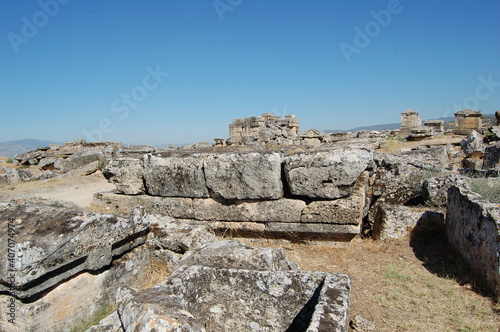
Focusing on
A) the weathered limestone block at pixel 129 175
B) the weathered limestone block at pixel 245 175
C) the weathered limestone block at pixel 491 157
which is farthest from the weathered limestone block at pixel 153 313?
the weathered limestone block at pixel 491 157

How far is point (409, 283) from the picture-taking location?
333 centimetres

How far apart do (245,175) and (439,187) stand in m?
2.93

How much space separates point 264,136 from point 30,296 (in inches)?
691

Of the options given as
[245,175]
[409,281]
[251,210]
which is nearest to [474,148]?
[409,281]

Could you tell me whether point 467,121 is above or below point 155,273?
above

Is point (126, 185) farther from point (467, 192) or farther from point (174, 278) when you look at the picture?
point (467, 192)

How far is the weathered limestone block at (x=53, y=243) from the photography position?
2555 mm

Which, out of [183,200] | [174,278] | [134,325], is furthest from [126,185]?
[134,325]

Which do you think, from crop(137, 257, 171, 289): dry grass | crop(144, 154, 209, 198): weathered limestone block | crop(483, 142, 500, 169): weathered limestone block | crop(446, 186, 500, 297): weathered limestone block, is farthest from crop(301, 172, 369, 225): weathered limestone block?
crop(483, 142, 500, 169): weathered limestone block

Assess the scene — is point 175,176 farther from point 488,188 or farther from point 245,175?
point 488,188

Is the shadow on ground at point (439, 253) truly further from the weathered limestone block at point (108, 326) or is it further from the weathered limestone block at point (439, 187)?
the weathered limestone block at point (108, 326)

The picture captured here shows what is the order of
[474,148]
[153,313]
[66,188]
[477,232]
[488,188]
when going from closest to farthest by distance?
1. [153,313]
2. [477,232]
3. [488,188]
4. [474,148]
5. [66,188]

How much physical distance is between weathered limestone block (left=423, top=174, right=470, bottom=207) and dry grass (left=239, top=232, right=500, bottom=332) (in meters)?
0.62

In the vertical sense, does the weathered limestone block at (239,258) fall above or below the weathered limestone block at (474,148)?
below
